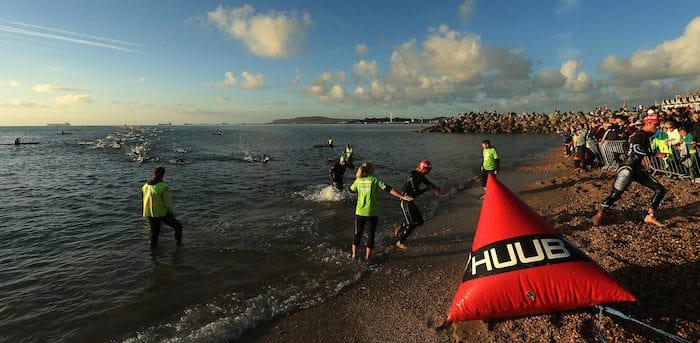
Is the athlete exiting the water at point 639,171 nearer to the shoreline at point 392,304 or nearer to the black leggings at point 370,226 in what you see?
the shoreline at point 392,304

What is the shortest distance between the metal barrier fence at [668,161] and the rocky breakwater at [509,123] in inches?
2287

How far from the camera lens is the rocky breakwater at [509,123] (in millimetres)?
70438

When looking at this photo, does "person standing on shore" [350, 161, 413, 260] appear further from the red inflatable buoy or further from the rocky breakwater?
the rocky breakwater

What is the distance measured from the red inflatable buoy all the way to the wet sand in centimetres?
48

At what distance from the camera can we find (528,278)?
343cm

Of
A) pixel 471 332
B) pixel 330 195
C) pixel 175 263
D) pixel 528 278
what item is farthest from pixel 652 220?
pixel 175 263

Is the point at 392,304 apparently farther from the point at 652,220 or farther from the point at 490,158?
the point at 490,158

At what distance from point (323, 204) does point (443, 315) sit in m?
7.98

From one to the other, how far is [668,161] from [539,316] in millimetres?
11360

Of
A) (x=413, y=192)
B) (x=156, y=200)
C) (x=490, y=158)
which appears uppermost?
(x=490, y=158)

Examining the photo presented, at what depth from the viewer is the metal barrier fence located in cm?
978

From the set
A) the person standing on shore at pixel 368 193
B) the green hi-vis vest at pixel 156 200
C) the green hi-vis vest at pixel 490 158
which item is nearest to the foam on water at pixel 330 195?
the green hi-vis vest at pixel 490 158

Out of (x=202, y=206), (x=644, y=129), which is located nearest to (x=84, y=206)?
(x=202, y=206)

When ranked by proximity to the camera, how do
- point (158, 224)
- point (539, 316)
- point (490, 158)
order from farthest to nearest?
1. point (490, 158)
2. point (158, 224)
3. point (539, 316)
